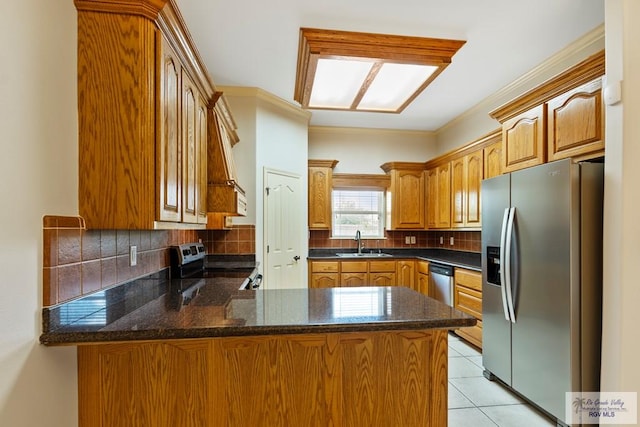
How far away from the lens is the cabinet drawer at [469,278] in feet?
10.2

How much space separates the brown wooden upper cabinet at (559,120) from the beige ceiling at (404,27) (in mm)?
496

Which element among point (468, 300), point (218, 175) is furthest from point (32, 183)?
point (468, 300)

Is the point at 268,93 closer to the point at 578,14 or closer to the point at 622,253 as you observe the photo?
the point at 578,14

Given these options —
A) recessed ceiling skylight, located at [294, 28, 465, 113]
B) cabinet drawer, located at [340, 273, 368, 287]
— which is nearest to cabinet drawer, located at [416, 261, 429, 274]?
cabinet drawer, located at [340, 273, 368, 287]

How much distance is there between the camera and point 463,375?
110 inches

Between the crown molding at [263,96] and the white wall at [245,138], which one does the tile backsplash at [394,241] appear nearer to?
the white wall at [245,138]

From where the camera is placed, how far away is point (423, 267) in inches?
165

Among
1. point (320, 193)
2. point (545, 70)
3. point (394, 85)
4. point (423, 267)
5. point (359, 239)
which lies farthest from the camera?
point (359, 239)

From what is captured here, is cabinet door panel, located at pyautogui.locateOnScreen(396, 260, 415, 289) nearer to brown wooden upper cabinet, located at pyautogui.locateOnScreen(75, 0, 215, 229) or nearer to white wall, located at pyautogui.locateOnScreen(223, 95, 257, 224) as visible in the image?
white wall, located at pyautogui.locateOnScreen(223, 95, 257, 224)

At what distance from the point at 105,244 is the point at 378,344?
1394 mm

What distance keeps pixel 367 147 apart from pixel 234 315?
4.09m

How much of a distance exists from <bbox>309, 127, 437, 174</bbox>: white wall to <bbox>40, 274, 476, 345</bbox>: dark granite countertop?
3378 millimetres

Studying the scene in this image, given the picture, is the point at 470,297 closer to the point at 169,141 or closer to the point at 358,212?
the point at 358,212

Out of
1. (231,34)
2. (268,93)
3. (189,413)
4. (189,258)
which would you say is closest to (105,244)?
(189,413)
